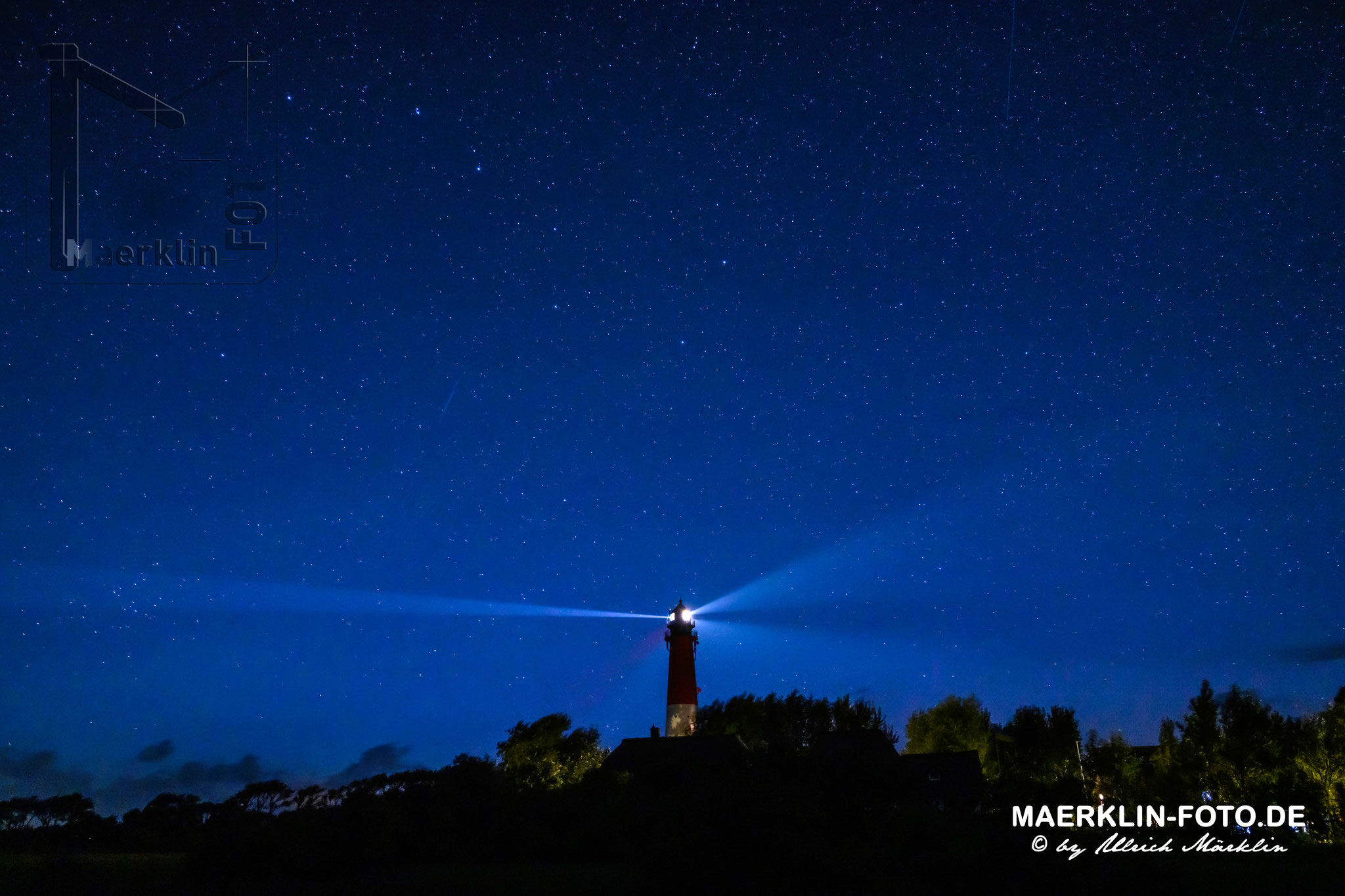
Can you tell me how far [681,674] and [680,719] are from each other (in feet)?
9.51

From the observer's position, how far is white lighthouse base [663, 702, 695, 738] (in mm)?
57094

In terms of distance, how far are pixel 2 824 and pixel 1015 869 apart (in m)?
23.3

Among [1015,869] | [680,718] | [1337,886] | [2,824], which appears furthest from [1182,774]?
[2,824]

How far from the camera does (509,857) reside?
75.4ft

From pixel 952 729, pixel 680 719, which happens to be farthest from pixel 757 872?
pixel 952 729

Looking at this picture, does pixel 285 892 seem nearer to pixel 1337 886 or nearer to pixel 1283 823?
pixel 1337 886

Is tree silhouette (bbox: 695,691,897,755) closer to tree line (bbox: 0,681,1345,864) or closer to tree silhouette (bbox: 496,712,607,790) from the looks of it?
tree silhouette (bbox: 496,712,607,790)

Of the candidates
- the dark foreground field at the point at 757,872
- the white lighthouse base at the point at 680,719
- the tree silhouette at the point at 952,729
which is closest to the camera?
the dark foreground field at the point at 757,872

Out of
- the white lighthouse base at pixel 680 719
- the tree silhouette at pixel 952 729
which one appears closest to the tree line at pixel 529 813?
the white lighthouse base at pixel 680 719

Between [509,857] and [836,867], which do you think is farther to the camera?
[509,857]

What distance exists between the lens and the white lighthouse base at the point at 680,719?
57.1 metres

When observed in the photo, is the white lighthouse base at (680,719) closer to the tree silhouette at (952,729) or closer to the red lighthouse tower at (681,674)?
the red lighthouse tower at (681,674)

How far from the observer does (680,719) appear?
189ft

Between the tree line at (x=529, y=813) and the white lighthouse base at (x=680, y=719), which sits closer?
the tree line at (x=529, y=813)
